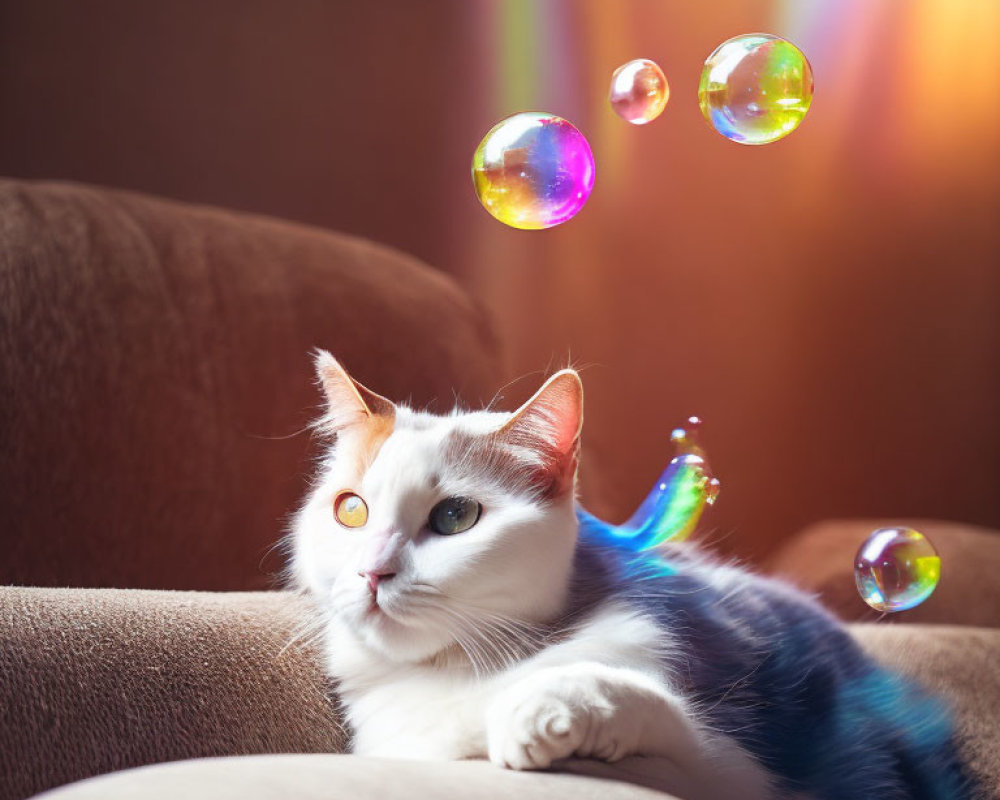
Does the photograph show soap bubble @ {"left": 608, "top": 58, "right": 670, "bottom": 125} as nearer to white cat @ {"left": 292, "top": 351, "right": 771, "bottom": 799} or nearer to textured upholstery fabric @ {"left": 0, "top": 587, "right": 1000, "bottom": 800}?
white cat @ {"left": 292, "top": 351, "right": 771, "bottom": 799}

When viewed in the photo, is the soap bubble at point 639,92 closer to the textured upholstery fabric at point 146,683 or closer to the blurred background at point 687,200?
the textured upholstery fabric at point 146,683

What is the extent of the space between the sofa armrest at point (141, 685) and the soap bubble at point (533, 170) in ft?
1.35

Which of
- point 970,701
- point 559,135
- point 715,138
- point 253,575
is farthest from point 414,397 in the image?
point 715,138

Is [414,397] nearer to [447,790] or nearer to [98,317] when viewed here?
[98,317]

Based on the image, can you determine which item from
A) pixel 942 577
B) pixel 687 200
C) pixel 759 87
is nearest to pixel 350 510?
pixel 759 87

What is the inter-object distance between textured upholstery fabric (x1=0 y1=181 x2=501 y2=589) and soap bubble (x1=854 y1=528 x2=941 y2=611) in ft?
2.23

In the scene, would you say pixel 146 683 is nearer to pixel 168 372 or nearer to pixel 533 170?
pixel 533 170

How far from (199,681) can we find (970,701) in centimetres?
75

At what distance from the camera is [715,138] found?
223 centimetres

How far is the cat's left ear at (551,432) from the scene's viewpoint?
2.46 feet

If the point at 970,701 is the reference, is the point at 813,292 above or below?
above

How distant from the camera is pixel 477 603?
70cm

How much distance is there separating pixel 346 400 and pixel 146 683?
264 millimetres

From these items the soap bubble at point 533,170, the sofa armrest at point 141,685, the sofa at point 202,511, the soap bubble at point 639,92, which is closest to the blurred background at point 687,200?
the sofa at point 202,511
